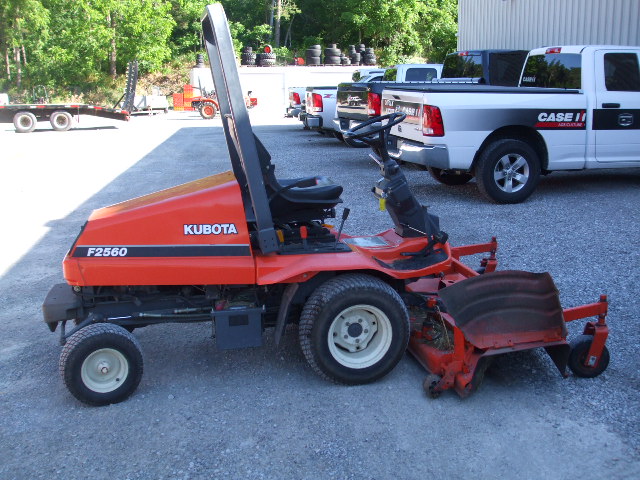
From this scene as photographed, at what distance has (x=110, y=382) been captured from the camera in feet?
13.2

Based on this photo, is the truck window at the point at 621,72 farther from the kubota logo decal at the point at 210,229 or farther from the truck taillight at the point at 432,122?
the kubota logo decal at the point at 210,229

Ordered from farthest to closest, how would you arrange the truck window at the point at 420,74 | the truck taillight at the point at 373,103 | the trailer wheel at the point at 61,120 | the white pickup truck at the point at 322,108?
1. the trailer wheel at the point at 61,120
2. the white pickup truck at the point at 322,108
3. the truck window at the point at 420,74
4. the truck taillight at the point at 373,103

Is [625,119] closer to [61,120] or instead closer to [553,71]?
[553,71]

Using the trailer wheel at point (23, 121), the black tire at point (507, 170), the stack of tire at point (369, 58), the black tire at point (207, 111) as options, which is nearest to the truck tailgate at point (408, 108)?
the black tire at point (507, 170)

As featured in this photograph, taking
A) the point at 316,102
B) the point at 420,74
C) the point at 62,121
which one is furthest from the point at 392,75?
the point at 62,121

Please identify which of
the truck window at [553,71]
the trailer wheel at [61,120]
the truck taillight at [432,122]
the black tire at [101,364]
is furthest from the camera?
the trailer wheel at [61,120]

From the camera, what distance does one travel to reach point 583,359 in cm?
418

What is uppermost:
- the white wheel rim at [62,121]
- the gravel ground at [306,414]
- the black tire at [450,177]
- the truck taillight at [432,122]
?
the truck taillight at [432,122]

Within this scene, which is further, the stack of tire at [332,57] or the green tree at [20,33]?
the green tree at [20,33]

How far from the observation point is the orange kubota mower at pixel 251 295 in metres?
3.97

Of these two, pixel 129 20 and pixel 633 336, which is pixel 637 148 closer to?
pixel 633 336

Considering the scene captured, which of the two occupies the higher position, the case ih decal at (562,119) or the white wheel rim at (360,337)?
the case ih decal at (562,119)

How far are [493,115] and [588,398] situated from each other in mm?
5697

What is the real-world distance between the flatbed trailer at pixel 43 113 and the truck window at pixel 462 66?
1469 centimetres
